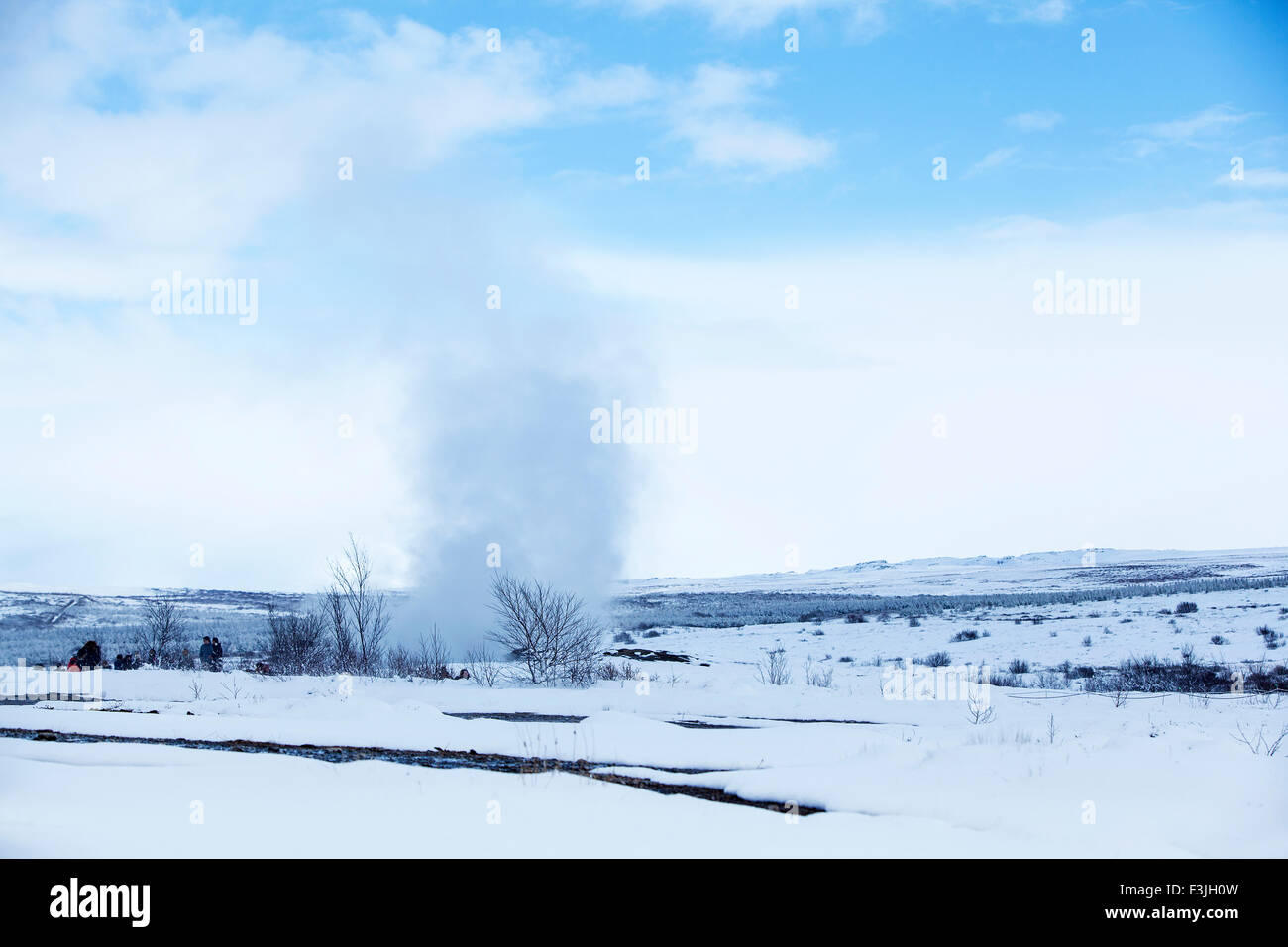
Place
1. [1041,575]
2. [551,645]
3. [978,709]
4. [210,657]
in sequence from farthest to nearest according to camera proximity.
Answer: [1041,575] → [210,657] → [551,645] → [978,709]

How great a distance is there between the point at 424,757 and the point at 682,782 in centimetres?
340

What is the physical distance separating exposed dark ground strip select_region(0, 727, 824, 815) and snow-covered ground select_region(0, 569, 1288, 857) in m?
0.25

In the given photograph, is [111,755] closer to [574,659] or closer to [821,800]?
[821,800]

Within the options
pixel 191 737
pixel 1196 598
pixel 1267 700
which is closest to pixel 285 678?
pixel 191 737

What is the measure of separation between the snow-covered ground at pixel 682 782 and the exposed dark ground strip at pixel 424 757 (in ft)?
0.81

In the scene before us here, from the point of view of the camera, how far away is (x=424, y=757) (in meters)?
11.6

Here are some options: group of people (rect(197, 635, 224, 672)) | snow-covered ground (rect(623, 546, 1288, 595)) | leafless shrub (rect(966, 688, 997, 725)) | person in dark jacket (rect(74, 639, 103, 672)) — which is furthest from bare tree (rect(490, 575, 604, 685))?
snow-covered ground (rect(623, 546, 1288, 595))

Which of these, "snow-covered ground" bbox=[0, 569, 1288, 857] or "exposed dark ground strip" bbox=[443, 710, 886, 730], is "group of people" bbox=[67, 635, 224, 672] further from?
"exposed dark ground strip" bbox=[443, 710, 886, 730]

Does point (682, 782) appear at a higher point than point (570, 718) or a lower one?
higher

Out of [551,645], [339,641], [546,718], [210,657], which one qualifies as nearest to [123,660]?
[210,657]

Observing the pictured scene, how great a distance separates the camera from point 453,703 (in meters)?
19.8

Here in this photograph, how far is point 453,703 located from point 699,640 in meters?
24.2

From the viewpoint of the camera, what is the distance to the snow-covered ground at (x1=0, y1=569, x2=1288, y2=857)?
21.6 ft

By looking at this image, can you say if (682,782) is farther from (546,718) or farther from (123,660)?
(123,660)
